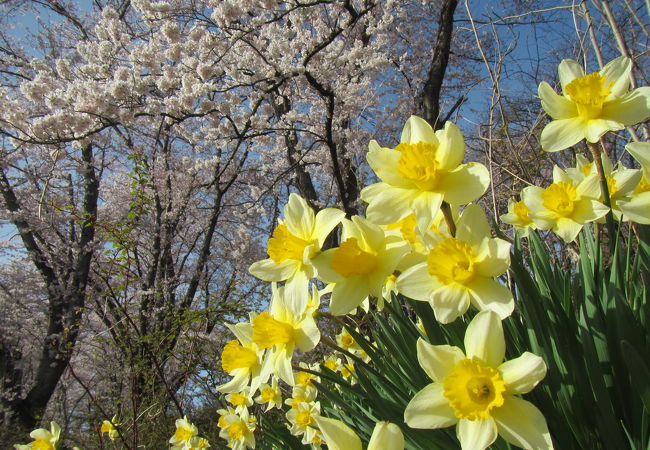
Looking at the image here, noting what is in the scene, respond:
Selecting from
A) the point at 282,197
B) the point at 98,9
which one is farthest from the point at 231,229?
the point at 98,9

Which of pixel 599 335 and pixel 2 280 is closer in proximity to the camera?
pixel 599 335

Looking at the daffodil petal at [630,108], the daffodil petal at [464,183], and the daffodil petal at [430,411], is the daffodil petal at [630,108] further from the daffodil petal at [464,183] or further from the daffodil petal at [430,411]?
the daffodil petal at [430,411]

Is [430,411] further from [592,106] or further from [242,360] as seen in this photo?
[592,106]

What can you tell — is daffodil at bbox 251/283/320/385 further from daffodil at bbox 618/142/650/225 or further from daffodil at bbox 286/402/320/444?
daffodil at bbox 286/402/320/444

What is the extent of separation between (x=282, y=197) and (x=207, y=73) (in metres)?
5.43

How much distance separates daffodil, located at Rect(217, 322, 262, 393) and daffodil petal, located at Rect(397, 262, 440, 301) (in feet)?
1.65

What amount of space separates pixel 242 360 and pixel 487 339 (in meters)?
0.65

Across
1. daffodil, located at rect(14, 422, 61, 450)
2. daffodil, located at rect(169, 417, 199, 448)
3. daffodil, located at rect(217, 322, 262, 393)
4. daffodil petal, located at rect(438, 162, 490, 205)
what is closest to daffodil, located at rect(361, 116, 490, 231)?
daffodil petal, located at rect(438, 162, 490, 205)

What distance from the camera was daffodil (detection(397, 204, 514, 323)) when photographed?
2.31ft

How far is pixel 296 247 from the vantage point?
2.87 ft

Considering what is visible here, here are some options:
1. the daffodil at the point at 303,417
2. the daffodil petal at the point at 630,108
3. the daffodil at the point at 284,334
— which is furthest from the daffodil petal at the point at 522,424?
the daffodil at the point at 303,417

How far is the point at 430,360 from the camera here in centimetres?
66

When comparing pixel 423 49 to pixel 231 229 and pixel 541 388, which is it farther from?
pixel 541 388

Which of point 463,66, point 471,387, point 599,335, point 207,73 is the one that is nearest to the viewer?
point 471,387
